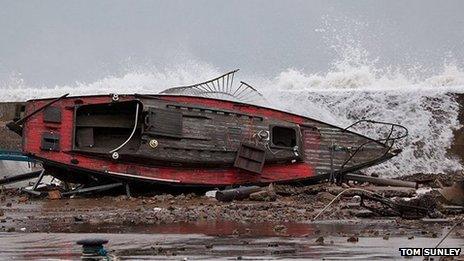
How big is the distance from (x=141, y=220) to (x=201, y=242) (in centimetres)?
312

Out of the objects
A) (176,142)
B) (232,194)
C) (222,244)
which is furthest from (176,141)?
(222,244)

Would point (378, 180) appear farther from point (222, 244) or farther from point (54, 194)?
point (222, 244)

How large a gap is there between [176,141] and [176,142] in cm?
2

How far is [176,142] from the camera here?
18.8 m

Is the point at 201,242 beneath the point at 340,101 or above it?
beneath

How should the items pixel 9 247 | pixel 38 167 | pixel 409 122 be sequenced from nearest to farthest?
pixel 9 247 < pixel 38 167 < pixel 409 122

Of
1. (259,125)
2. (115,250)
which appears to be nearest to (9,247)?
(115,250)

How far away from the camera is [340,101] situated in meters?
30.6

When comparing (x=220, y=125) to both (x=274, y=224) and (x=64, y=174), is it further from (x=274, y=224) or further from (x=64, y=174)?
(x=274, y=224)

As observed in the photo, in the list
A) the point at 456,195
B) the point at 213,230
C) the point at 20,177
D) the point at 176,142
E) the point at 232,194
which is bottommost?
the point at 213,230

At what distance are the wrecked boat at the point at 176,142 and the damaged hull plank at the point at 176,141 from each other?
0.7 inches

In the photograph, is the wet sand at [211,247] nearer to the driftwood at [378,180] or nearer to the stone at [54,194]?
the stone at [54,194]

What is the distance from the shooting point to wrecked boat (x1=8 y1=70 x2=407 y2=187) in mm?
18500

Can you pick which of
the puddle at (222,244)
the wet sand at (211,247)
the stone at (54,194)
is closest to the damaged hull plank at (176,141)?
the stone at (54,194)
